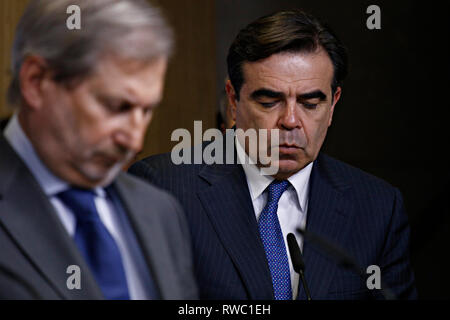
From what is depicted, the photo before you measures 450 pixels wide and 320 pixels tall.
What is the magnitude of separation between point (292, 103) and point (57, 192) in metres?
0.47

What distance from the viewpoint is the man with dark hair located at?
1.14 metres

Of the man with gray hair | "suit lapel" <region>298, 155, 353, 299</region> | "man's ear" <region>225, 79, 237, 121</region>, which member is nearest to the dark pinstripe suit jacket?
"suit lapel" <region>298, 155, 353, 299</region>

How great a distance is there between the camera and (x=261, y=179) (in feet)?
3.98

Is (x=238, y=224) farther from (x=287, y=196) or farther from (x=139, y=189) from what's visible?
(x=139, y=189)

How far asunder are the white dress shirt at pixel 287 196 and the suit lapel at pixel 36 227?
0.40 m

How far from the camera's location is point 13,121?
0.88 meters

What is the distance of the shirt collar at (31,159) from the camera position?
2.88ft

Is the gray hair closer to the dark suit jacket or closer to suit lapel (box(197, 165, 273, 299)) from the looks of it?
the dark suit jacket

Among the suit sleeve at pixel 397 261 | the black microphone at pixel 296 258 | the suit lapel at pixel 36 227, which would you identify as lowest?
the suit sleeve at pixel 397 261

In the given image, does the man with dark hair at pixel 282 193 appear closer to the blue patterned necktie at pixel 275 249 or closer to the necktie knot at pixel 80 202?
the blue patterned necktie at pixel 275 249

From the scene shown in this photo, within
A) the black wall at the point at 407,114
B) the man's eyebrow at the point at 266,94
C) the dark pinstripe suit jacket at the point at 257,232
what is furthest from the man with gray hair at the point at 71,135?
the black wall at the point at 407,114

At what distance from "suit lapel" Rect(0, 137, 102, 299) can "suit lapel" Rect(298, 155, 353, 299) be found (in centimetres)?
40
